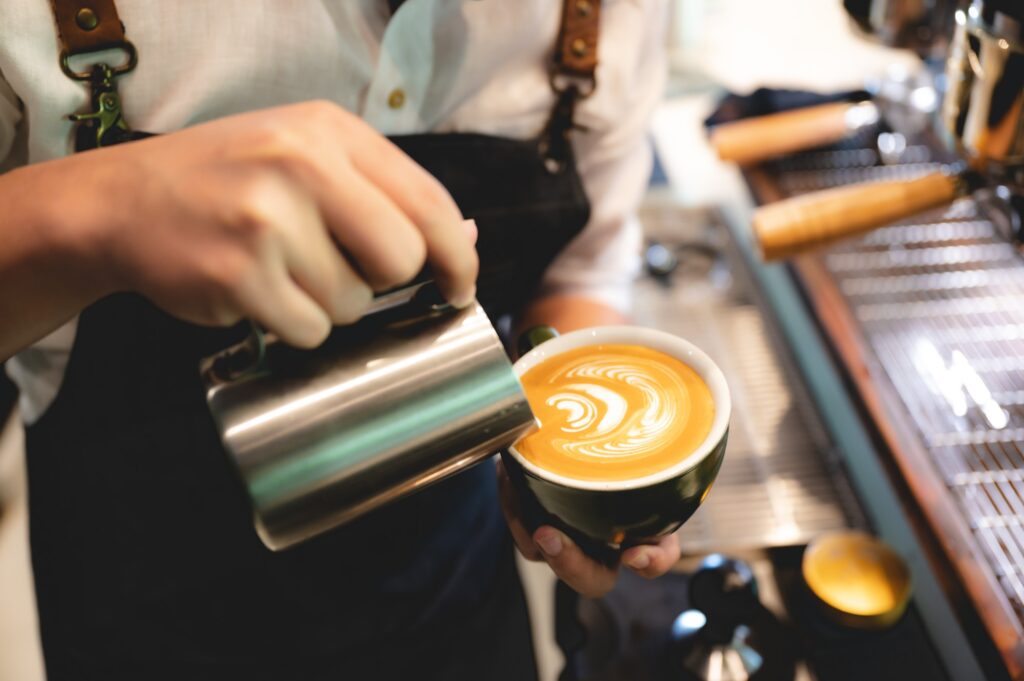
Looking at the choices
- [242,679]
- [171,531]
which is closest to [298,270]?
[171,531]

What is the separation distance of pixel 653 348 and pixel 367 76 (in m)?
0.42

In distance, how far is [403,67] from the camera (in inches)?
32.7

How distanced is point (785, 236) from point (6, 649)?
175 cm

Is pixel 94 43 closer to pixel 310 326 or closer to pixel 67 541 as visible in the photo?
pixel 310 326

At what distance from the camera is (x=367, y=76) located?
81 cm

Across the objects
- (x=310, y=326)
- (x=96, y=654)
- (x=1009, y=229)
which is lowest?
(x=96, y=654)

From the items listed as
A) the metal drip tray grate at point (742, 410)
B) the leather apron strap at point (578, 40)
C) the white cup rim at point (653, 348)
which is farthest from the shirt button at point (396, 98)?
the metal drip tray grate at point (742, 410)

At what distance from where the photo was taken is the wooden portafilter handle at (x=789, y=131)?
1.50 metres

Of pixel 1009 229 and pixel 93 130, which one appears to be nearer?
pixel 93 130

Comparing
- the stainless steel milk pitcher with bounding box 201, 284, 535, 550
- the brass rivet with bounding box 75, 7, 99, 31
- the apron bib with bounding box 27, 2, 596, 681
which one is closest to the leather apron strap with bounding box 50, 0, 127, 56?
the brass rivet with bounding box 75, 7, 99, 31

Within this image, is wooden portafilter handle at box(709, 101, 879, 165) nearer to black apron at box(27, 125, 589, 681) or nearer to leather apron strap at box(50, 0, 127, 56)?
black apron at box(27, 125, 589, 681)

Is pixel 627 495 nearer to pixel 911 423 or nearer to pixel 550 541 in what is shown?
pixel 550 541

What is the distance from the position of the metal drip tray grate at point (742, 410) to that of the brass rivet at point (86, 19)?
0.96m

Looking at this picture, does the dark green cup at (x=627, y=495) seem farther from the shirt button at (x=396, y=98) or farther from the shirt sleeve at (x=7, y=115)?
the shirt sleeve at (x=7, y=115)
